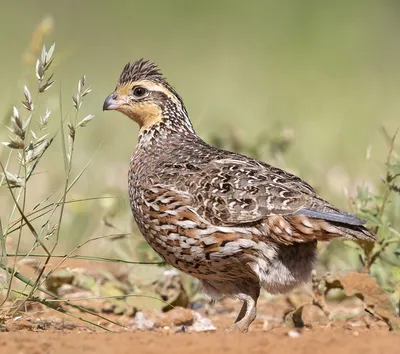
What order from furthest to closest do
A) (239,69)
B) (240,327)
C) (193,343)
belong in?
1. (239,69)
2. (240,327)
3. (193,343)

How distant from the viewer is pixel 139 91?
6.73m

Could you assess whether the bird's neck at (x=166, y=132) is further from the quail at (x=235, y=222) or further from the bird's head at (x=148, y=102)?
the quail at (x=235, y=222)

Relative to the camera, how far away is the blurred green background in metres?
10.0

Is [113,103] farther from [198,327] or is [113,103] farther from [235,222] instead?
[235,222]

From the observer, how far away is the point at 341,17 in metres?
18.5

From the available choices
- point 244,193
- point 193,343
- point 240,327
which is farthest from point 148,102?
point 193,343

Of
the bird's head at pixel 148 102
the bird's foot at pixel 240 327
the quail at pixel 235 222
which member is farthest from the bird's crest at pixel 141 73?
the bird's foot at pixel 240 327

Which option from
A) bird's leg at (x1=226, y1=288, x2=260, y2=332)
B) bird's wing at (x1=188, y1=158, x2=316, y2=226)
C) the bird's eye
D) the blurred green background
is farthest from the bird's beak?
bird's leg at (x1=226, y1=288, x2=260, y2=332)

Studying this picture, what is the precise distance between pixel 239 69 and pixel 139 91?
1023cm

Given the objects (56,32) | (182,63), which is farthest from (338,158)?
(56,32)

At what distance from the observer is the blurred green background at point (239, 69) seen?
10016 millimetres

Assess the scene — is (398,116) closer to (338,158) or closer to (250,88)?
(338,158)

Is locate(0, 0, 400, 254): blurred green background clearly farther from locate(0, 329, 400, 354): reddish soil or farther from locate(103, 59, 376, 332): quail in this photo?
locate(0, 329, 400, 354): reddish soil

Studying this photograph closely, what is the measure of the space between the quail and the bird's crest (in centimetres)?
92
